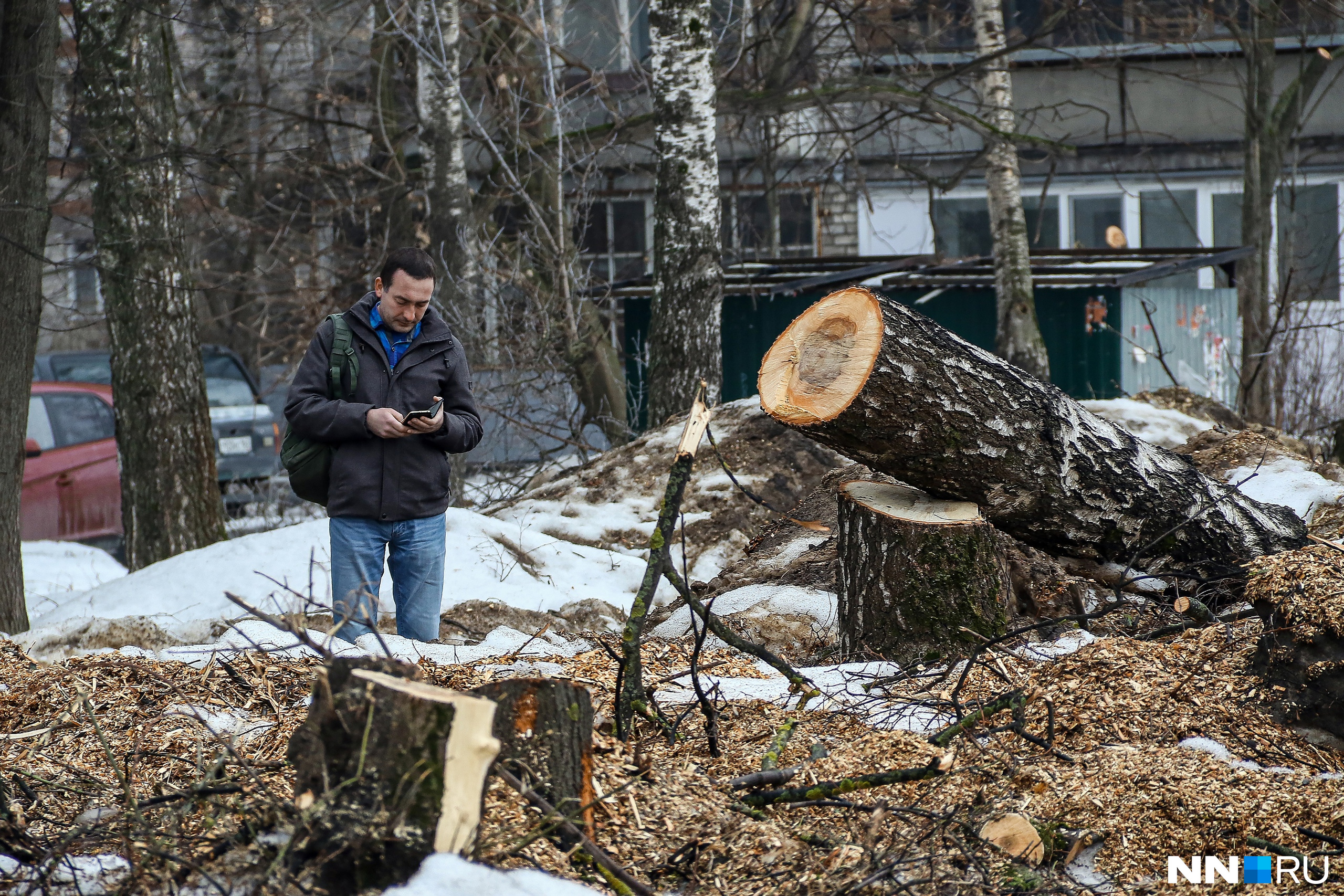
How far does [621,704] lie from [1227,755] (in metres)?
1.50

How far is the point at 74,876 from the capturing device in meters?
2.12

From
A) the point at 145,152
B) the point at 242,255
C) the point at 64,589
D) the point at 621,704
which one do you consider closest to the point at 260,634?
the point at 621,704

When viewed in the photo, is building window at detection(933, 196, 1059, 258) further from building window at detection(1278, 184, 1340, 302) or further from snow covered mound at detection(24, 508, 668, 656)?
snow covered mound at detection(24, 508, 668, 656)

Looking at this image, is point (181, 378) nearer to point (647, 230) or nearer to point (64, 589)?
point (64, 589)

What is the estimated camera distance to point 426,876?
6.45 ft

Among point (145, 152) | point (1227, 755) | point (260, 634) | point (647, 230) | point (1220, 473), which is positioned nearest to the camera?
point (1227, 755)

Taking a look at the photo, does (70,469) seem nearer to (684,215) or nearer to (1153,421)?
(684,215)

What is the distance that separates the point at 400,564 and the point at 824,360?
1.74 meters

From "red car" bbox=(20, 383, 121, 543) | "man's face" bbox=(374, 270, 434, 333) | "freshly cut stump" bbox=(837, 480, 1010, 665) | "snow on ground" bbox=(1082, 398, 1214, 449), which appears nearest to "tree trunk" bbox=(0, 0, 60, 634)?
"man's face" bbox=(374, 270, 434, 333)

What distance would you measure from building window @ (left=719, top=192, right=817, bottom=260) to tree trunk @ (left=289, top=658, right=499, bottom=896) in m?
12.9

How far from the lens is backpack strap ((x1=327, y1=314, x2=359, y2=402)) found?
421cm

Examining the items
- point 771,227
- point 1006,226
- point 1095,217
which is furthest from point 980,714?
point 1095,217

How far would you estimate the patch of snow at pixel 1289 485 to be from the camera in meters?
5.43

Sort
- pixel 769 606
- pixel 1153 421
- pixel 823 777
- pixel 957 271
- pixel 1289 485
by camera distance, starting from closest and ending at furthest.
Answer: pixel 823 777 → pixel 769 606 → pixel 1289 485 → pixel 1153 421 → pixel 957 271
